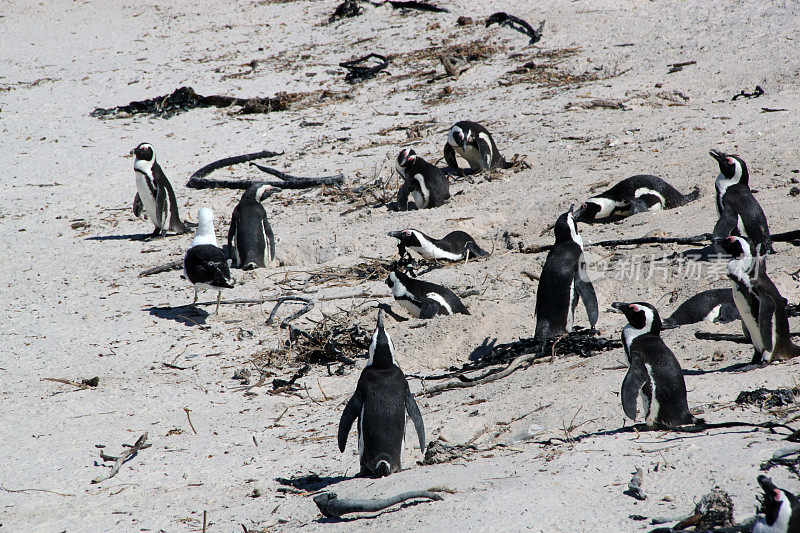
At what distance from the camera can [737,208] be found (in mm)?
5359

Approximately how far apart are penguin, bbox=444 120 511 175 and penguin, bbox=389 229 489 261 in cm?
159

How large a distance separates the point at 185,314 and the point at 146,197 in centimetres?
263

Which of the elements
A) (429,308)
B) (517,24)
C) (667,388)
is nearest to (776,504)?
(667,388)

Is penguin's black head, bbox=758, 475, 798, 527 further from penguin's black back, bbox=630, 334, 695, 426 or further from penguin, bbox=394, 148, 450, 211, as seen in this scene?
penguin, bbox=394, 148, 450, 211

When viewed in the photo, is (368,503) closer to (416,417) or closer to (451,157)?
(416,417)

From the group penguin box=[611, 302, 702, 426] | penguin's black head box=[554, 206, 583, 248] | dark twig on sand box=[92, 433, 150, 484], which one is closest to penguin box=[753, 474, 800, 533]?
penguin box=[611, 302, 702, 426]

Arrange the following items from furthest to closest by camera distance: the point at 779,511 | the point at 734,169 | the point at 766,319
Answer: the point at 734,169, the point at 766,319, the point at 779,511

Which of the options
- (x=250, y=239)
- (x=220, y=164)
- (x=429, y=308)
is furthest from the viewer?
(x=220, y=164)

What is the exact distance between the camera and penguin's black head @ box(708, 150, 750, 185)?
5.66 meters

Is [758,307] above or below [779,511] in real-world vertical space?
above

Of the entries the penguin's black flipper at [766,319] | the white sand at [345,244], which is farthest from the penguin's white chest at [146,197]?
the penguin's black flipper at [766,319]

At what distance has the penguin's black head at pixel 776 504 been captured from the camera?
204 centimetres

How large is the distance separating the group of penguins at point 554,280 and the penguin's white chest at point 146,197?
14 mm

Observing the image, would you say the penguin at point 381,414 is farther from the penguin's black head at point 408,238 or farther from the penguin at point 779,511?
the penguin's black head at point 408,238
